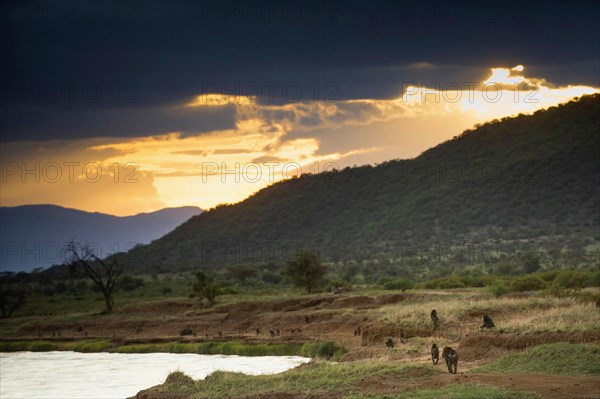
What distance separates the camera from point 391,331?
124ft

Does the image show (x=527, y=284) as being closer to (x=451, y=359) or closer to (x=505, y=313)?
(x=505, y=313)

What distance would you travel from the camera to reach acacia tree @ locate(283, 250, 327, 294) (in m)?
64.4

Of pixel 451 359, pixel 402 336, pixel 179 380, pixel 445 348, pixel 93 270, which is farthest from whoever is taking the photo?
pixel 93 270

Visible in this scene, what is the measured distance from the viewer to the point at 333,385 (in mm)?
23891

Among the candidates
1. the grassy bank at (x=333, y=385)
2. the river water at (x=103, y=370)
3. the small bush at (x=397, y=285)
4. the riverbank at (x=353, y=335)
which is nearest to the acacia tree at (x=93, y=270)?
the riverbank at (x=353, y=335)

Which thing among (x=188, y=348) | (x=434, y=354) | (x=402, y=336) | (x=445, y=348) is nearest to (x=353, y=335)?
(x=402, y=336)

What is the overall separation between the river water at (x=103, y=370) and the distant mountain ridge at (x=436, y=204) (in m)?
47.9

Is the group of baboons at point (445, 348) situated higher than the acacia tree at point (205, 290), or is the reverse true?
the acacia tree at point (205, 290)

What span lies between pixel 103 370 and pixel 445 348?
70.8 feet

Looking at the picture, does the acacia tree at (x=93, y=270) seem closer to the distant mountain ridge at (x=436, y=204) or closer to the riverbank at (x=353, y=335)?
the riverbank at (x=353, y=335)

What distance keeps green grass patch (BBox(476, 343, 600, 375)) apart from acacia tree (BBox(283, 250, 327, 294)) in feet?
126

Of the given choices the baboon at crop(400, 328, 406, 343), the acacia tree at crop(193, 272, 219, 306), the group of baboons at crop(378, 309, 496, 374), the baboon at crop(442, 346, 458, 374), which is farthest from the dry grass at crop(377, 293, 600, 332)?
the acacia tree at crop(193, 272, 219, 306)

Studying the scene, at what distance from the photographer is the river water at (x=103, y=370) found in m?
35.9

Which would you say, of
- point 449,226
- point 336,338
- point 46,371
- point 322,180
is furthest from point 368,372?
point 322,180
